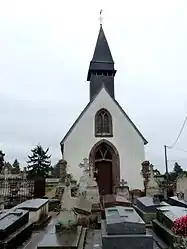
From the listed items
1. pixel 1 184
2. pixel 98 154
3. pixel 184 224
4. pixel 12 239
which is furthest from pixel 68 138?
pixel 184 224

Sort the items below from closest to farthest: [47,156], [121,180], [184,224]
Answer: [184,224] < [121,180] < [47,156]

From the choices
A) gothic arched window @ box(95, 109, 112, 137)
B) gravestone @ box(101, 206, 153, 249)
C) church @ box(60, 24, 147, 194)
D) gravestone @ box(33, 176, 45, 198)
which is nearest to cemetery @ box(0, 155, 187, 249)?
gravestone @ box(101, 206, 153, 249)

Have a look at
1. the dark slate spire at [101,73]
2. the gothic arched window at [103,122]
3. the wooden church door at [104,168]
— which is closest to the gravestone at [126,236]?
the wooden church door at [104,168]

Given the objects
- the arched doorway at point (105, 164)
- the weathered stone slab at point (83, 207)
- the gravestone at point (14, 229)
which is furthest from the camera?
the arched doorway at point (105, 164)

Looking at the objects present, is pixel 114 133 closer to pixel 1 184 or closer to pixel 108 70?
pixel 108 70

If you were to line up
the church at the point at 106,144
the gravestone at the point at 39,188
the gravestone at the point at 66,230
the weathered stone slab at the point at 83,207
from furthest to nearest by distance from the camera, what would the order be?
the church at the point at 106,144
the gravestone at the point at 39,188
the weathered stone slab at the point at 83,207
the gravestone at the point at 66,230

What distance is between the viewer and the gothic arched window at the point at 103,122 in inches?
872

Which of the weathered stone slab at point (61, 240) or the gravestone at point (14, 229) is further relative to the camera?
the gravestone at point (14, 229)

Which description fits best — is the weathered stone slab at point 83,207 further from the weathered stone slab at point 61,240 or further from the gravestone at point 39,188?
the gravestone at point 39,188

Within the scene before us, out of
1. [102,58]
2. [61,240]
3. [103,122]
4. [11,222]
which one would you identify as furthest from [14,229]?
[102,58]

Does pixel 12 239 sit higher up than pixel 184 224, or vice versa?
pixel 184 224

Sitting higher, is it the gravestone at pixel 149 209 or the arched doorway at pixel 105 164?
the arched doorway at pixel 105 164

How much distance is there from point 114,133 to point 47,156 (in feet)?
102

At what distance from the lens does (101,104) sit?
22359mm
